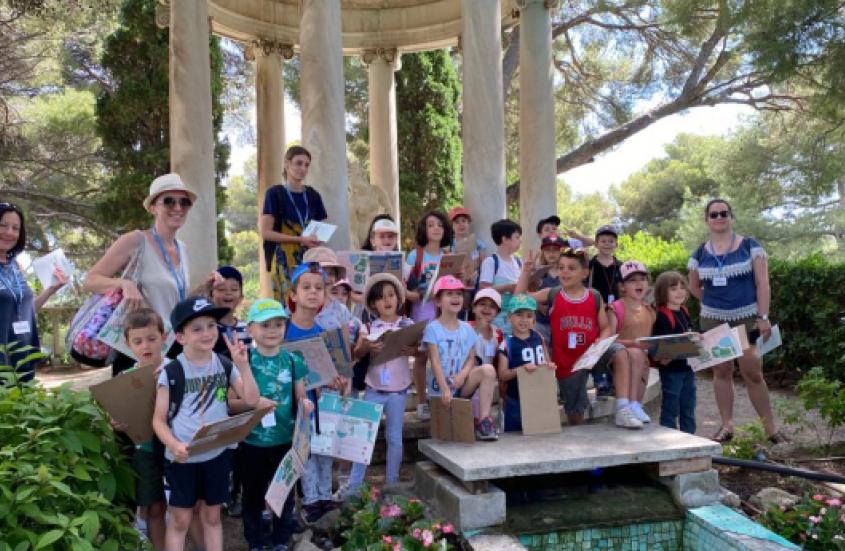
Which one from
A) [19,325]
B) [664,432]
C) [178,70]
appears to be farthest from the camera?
[178,70]

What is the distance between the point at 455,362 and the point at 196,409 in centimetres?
232

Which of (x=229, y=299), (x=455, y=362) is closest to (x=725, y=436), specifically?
(x=455, y=362)

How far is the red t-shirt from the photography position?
20.5 feet

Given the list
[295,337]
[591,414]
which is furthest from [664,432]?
[295,337]

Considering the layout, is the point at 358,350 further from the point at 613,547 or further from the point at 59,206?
the point at 59,206

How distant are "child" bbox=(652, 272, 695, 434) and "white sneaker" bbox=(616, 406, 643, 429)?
2.52ft

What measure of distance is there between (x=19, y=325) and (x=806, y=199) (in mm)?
23607

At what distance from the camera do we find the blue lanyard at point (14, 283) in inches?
214

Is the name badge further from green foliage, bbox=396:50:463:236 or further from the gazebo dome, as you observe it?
green foliage, bbox=396:50:463:236

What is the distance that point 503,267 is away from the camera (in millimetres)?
7555

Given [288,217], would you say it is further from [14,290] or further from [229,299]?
[14,290]

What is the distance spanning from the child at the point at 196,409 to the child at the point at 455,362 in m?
1.78

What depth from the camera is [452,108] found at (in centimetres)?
2192

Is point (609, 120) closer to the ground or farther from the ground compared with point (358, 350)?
farther from the ground
